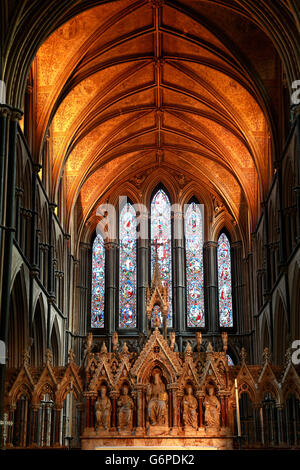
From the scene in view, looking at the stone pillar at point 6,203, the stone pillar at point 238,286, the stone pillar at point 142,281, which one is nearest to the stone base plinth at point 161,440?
the stone pillar at point 6,203

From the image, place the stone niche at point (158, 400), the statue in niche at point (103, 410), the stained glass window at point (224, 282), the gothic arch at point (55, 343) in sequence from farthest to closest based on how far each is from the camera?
the stained glass window at point (224, 282) < the gothic arch at point (55, 343) < the statue in niche at point (103, 410) < the stone niche at point (158, 400)

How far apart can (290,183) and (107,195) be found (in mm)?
13954

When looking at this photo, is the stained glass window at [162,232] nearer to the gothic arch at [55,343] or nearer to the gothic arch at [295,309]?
the gothic arch at [55,343]

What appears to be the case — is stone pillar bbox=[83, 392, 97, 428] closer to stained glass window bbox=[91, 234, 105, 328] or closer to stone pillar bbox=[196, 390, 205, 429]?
stone pillar bbox=[196, 390, 205, 429]

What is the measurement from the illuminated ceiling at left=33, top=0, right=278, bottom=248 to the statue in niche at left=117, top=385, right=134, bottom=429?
30.8ft

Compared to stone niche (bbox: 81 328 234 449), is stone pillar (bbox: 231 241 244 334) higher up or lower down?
Answer: higher up

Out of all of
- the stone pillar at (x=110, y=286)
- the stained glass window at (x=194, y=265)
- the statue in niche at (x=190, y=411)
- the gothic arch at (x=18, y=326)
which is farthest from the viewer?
the stained glass window at (x=194, y=265)

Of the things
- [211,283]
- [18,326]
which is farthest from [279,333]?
[18,326]

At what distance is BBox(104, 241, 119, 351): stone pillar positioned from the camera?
35438 mm

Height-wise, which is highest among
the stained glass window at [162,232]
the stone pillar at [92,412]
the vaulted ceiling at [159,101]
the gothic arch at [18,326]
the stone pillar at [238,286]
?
the vaulted ceiling at [159,101]

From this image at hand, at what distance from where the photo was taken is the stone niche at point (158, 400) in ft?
73.7

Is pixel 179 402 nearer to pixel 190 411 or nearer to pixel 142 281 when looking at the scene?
pixel 190 411

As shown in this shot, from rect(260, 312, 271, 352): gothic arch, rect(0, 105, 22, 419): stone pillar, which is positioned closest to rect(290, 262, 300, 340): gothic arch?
rect(260, 312, 271, 352): gothic arch

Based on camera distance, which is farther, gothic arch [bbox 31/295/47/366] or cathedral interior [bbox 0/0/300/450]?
gothic arch [bbox 31/295/47/366]
